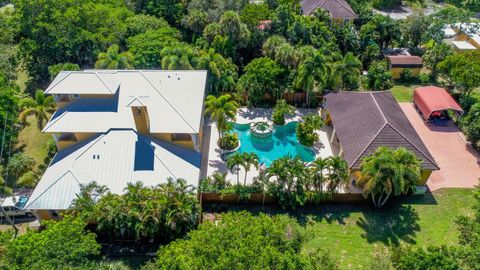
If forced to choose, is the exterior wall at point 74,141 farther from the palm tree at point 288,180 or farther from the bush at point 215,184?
the palm tree at point 288,180

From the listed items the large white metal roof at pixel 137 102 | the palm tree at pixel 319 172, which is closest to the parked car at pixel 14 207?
the large white metal roof at pixel 137 102

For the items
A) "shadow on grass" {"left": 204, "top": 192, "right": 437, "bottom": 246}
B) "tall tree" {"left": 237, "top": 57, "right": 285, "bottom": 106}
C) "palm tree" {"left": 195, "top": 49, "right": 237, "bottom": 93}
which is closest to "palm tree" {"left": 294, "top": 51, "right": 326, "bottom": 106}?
"tall tree" {"left": 237, "top": 57, "right": 285, "bottom": 106}

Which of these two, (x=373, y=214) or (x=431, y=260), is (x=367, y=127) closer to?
(x=373, y=214)

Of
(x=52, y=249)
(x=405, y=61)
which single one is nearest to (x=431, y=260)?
(x=52, y=249)

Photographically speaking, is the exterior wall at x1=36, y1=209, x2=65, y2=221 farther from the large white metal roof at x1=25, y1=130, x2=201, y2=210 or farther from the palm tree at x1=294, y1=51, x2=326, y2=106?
the palm tree at x1=294, y1=51, x2=326, y2=106

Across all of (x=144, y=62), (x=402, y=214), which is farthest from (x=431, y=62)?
(x=144, y=62)

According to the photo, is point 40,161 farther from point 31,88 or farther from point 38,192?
point 31,88

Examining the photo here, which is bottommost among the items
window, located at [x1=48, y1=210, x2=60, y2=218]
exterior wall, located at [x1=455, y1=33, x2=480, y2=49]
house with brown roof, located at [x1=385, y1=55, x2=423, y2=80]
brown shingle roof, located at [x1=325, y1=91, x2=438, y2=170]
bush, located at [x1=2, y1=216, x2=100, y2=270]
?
window, located at [x1=48, y1=210, x2=60, y2=218]
